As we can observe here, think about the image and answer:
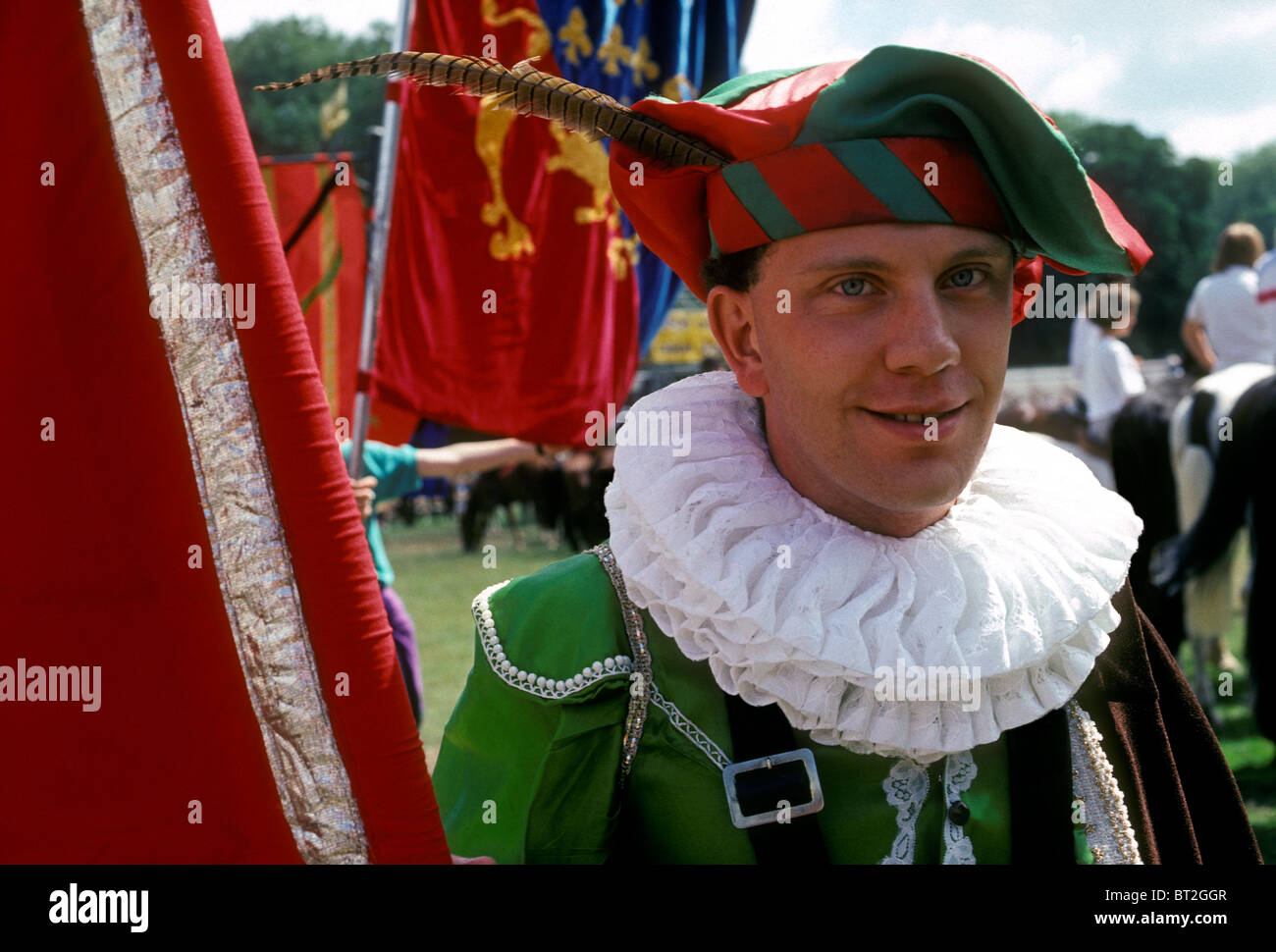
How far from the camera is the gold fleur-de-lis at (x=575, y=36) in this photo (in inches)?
184

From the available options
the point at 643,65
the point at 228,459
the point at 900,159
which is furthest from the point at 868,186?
the point at 643,65

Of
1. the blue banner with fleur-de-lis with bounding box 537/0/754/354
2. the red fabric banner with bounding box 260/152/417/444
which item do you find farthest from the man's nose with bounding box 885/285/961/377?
the red fabric banner with bounding box 260/152/417/444

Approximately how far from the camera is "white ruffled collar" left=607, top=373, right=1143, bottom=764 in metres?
1.59

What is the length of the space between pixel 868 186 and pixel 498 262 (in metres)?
3.01

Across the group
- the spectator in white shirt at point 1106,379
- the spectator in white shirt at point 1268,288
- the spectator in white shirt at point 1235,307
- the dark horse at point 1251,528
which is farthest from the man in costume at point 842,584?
the spectator in white shirt at point 1106,379

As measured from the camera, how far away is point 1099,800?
5.51 feet

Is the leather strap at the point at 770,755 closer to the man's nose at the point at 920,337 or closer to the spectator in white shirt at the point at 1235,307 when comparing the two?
the man's nose at the point at 920,337

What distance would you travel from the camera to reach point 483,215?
14.4ft

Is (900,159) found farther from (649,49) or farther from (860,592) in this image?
(649,49)

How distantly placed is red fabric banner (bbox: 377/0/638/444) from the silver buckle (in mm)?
A: 2860

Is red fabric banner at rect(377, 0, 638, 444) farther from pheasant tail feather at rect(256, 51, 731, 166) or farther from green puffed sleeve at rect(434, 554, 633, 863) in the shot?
green puffed sleeve at rect(434, 554, 633, 863)

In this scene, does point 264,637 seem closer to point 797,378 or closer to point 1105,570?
point 797,378

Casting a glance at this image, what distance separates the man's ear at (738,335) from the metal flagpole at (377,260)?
7.48 feet
